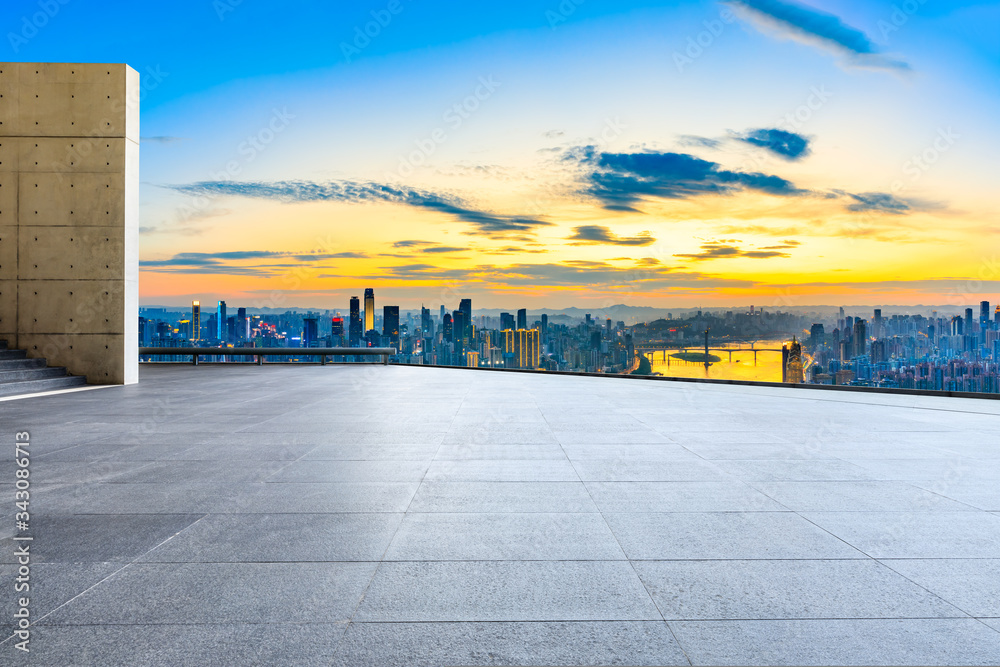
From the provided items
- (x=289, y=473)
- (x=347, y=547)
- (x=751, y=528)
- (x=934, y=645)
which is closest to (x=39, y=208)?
(x=289, y=473)

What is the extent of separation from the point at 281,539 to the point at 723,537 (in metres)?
3.33

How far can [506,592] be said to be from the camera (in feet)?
12.0

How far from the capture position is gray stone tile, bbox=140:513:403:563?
4.23 m

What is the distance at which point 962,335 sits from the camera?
786 inches

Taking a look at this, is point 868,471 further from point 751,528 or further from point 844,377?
point 844,377

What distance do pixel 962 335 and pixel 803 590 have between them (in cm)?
2106

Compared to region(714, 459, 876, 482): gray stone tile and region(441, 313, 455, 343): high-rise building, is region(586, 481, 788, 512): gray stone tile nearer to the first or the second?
region(714, 459, 876, 482): gray stone tile

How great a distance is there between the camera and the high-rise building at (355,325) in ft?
108

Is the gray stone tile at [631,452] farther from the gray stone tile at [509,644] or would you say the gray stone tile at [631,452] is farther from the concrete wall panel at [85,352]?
the concrete wall panel at [85,352]

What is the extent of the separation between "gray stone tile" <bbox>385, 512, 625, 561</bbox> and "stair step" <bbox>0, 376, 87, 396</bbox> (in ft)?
46.9

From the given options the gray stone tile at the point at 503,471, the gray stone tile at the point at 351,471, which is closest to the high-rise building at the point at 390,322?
the gray stone tile at the point at 351,471

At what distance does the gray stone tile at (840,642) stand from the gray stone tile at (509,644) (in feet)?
0.59

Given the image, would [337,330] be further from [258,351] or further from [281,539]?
[281,539]

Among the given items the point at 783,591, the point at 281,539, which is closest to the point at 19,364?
the point at 281,539
